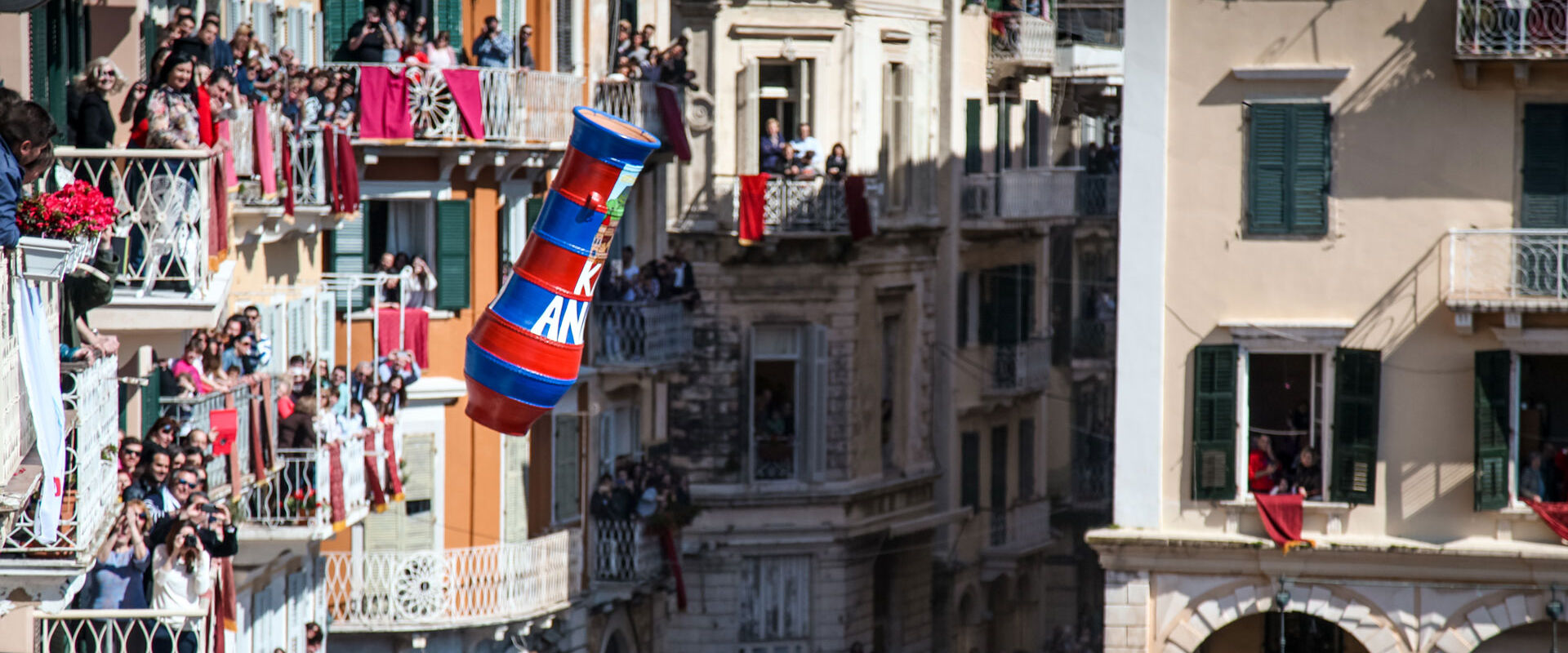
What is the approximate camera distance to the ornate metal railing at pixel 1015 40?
197 feet

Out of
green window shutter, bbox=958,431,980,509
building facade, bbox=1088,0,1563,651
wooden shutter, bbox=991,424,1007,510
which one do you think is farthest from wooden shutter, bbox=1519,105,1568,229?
wooden shutter, bbox=991,424,1007,510

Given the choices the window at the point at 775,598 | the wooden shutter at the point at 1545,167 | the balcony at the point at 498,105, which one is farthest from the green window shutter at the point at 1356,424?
the window at the point at 775,598

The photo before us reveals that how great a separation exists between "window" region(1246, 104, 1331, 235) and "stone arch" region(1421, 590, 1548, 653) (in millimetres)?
4812

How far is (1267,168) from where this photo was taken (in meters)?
35.2

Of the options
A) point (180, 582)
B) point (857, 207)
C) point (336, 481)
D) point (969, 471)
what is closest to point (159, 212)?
point (180, 582)

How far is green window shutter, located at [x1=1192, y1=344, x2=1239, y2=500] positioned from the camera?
35219 mm

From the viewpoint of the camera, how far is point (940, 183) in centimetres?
5769

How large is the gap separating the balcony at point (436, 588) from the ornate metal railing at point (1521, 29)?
15792mm

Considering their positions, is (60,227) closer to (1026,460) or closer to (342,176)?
(342,176)

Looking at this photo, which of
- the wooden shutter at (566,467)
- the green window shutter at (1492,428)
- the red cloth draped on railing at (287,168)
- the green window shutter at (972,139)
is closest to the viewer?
the red cloth draped on railing at (287,168)

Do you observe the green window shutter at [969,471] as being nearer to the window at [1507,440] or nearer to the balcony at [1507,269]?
the window at [1507,440]

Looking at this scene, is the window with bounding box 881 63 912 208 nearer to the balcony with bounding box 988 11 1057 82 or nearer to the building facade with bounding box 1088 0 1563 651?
the balcony with bounding box 988 11 1057 82

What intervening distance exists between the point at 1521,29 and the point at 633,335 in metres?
17.2

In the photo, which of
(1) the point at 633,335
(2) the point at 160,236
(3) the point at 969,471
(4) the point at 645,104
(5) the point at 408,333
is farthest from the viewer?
(3) the point at 969,471
